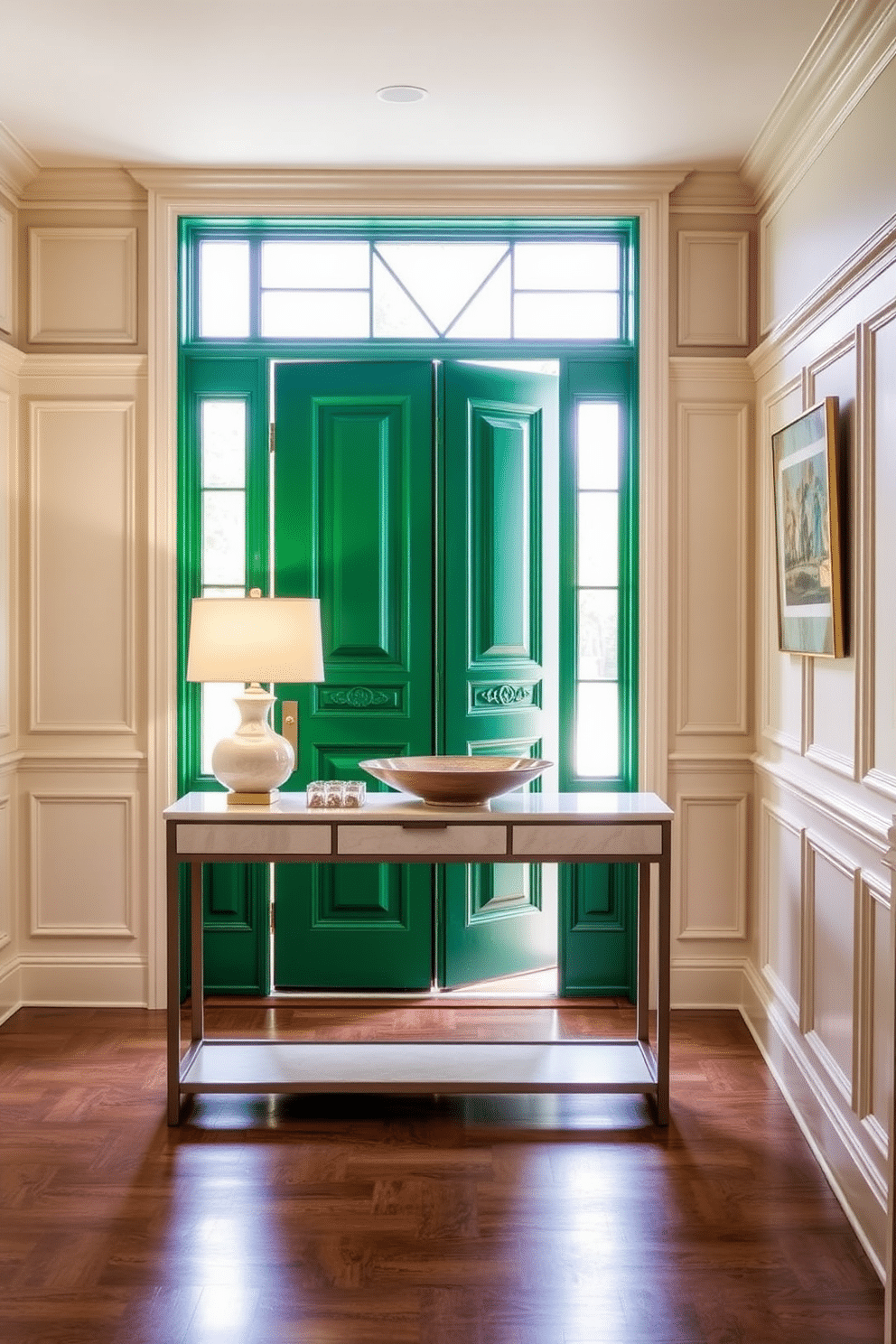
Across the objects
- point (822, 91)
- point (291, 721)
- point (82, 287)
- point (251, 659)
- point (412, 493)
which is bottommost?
point (291, 721)

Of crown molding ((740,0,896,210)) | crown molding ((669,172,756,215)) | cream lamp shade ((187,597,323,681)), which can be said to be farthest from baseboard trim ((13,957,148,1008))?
crown molding ((740,0,896,210))

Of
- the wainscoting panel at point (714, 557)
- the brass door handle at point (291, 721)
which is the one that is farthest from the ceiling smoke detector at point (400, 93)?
the brass door handle at point (291, 721)

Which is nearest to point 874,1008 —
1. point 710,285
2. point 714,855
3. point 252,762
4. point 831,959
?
point 831,959

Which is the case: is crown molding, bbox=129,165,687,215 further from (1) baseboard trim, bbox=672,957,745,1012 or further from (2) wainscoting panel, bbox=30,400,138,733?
(1) baseboard trim, bbox=672,957,745,1012

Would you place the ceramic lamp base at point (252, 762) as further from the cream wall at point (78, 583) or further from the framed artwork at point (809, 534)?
the framed artwork at point (809, 534)

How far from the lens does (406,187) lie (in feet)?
14.5

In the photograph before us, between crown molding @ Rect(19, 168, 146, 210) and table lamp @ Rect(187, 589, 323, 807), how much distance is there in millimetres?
1779

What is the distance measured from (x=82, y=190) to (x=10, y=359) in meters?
0.70

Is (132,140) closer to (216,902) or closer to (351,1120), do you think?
(216,902)

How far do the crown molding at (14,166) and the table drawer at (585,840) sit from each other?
113 inches

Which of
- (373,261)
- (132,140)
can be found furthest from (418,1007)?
(132,140)

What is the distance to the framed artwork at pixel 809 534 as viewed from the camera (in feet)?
10.3

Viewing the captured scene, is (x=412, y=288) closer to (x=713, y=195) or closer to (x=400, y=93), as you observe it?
(x=400, y=93)

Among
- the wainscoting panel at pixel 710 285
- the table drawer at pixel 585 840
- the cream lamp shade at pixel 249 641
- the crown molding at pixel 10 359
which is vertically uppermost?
the wainscoting panel at pixel 710 285
